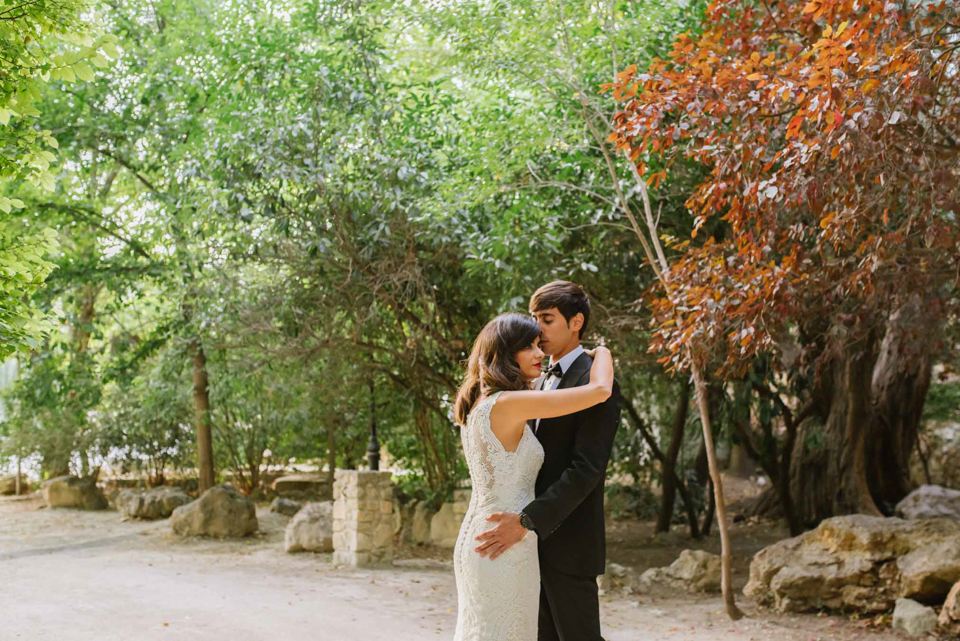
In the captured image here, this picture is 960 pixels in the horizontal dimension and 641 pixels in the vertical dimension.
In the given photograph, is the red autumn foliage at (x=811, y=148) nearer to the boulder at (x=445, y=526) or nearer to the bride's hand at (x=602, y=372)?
the bride's hand at (x=602, y=372)

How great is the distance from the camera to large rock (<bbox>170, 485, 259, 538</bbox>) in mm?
11453

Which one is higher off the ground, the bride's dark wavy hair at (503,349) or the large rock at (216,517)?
the bride's dark wavy hair at (503,349)

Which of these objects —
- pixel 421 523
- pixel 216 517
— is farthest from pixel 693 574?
pixel 216 517

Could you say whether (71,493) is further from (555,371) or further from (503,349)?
(503,349)

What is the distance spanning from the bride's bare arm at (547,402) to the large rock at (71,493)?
14.1 m

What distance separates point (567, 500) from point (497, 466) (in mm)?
262

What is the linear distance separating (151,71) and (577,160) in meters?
6.39

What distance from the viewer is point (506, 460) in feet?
9.36

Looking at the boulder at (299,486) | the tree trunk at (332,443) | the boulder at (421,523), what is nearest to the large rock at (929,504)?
the boulder at (421,523)

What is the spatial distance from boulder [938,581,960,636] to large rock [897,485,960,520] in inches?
138

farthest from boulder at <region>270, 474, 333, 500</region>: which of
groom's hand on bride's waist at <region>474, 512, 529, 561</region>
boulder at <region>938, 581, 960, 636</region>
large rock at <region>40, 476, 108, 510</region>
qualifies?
groom's hand on bride's waist at <region>474, 512, 529, 561</region>

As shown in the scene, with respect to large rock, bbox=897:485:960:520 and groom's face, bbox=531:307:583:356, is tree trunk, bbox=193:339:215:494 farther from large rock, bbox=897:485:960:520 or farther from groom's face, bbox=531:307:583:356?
groom's face, bbox=531:307:583:356

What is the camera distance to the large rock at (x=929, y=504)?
9.12m

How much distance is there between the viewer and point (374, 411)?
36.2ft
